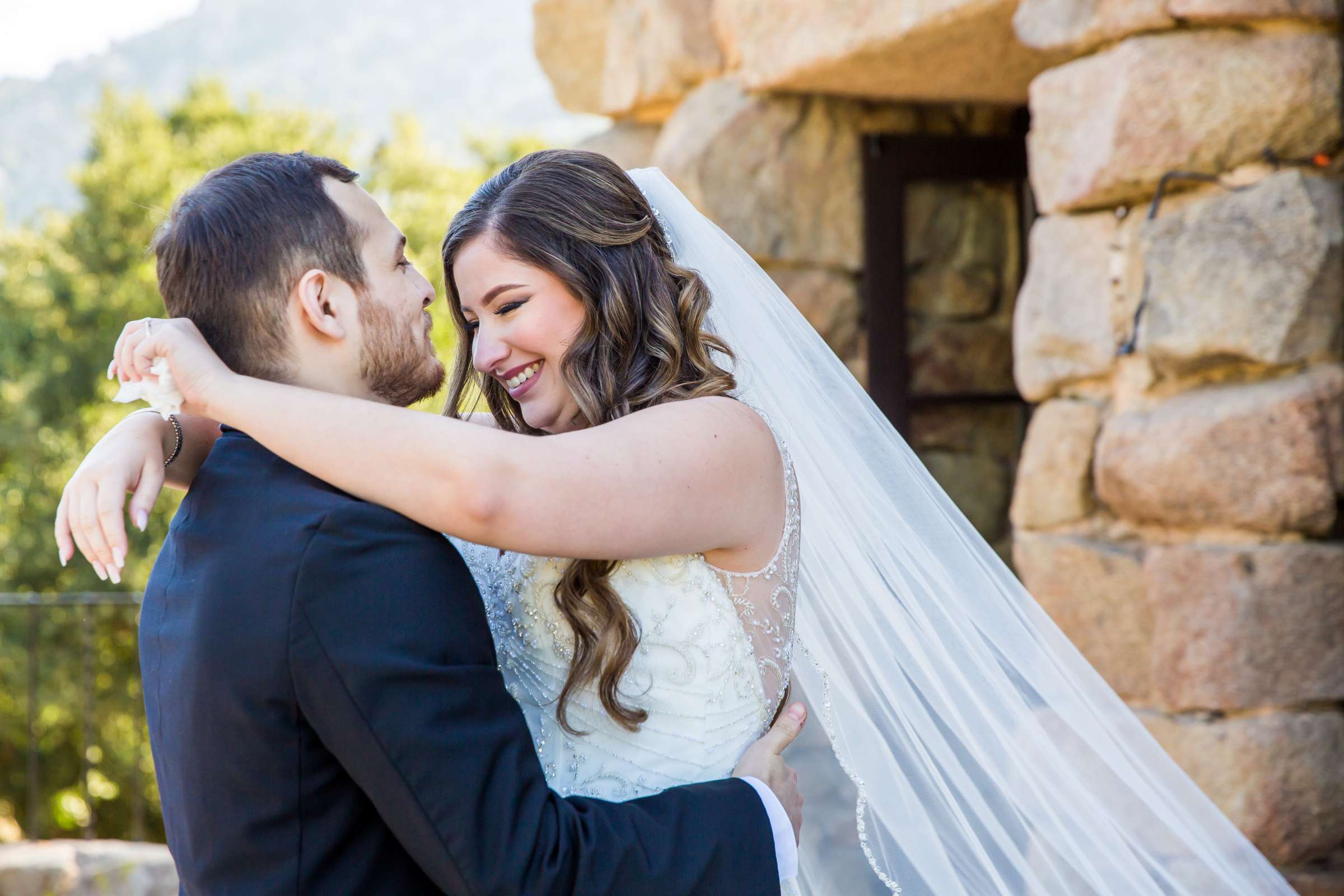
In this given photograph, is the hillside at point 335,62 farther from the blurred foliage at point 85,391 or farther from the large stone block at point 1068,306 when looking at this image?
the large stone block at point 1068,306

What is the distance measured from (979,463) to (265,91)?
16745 millimetres

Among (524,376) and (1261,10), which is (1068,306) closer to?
(1261,10)

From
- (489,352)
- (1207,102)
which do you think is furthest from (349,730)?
(1207,102)

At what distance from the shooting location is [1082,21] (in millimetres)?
2414

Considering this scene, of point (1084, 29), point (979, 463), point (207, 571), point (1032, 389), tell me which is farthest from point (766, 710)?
point (979, 463)

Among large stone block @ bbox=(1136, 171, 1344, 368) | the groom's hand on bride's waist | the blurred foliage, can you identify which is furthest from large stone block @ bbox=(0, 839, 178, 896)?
the blurred foliage

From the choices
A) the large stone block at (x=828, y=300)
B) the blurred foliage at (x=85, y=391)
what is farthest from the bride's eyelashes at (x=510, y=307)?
the blurred foliage at (x=85, y=391)

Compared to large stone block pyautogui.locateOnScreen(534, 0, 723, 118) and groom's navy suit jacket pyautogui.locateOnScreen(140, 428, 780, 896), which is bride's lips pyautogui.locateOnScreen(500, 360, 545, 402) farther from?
large stone block pyautogui.locateOnScreen(534, 0, 723, 118)

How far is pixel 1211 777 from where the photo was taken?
227 cm

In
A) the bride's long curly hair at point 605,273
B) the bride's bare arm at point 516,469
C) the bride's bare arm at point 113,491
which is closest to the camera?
Answer: the bride's bare arm at point 516,469

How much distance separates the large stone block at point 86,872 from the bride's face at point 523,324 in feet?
10.3

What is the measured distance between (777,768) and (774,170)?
2.04 metres

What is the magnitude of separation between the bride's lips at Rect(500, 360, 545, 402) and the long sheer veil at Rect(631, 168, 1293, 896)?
35 centimetres

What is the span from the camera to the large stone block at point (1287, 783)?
2.21 m
